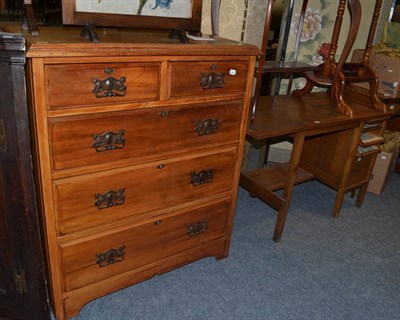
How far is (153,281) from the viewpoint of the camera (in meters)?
1.95

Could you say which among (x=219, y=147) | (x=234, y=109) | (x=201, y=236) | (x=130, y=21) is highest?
(x=130, y=21)

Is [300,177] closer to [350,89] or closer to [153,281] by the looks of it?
[350,89]

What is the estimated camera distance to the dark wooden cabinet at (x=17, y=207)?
1.16m

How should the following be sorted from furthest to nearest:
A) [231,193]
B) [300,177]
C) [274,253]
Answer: [300,177]
[274,253]
[231,193]

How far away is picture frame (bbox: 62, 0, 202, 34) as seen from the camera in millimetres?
1359

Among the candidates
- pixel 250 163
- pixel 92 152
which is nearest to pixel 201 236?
pixel 92 152

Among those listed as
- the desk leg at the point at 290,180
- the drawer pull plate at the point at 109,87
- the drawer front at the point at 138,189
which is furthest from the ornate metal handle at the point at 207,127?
the desk leg at the point at 290,180

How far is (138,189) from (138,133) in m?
0.25

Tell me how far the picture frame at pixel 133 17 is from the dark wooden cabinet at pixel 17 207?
0.31 meters

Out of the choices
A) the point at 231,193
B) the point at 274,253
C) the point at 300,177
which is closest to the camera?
the point at 231,193

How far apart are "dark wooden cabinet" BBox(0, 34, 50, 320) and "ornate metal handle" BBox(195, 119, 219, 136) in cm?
68

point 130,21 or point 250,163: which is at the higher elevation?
point 130,21

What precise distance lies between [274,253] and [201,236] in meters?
0.54

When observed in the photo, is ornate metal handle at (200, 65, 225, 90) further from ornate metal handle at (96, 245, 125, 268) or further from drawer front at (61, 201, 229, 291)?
ornate metal handle at (96, 245, 125, 268)
